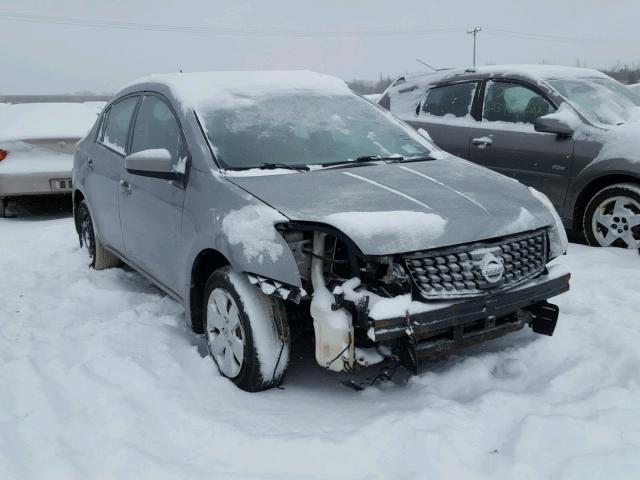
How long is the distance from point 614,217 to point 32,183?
6.17 metres

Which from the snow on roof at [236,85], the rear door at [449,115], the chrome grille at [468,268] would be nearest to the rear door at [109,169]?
the snow on roof at [236,85]

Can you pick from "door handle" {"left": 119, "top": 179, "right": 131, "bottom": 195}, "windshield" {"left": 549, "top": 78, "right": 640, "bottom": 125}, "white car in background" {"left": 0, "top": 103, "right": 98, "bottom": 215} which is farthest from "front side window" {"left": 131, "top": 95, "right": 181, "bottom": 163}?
"windshield" {"left": 549, "top": 78, "right": 640, "bottom": 125}

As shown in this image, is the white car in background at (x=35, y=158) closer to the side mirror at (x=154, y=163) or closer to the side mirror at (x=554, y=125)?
the side mirror at (x=154, y=163)

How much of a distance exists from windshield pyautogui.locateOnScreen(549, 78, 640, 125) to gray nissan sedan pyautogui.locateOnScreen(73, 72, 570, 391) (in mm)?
2313

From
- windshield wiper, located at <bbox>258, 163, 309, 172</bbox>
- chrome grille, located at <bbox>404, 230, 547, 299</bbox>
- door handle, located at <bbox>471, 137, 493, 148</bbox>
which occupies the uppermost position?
windshield wiper, located at <bbox>258, 163, 309, 172</bbox>

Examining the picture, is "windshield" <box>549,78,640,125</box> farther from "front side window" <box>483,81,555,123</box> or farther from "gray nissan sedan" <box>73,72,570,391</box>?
"gray nissan sedan" <box>73,72,570,391</box>

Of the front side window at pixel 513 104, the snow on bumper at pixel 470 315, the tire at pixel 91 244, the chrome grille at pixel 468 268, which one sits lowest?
the tire at pixel 91 244

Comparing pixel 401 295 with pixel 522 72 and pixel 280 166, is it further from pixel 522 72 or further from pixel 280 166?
pixel 522 72

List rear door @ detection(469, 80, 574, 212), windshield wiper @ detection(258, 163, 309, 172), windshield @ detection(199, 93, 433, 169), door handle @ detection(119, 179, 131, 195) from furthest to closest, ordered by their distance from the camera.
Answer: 1. rear door @ detection(469, 80, 574, 212)
2. door handle @ detection(119, 179, 131, 195)
3. windshield @ detection(199, 93, 433, 169)
4. windshield wiper @ detection(258, 163, 309, 172)

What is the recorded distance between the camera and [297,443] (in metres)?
2.78

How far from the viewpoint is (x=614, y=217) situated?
5.52 metres

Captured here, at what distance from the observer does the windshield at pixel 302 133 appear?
374 cm

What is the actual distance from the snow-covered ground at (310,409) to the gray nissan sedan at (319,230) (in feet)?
0.81

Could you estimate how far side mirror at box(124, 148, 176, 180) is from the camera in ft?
12.0
